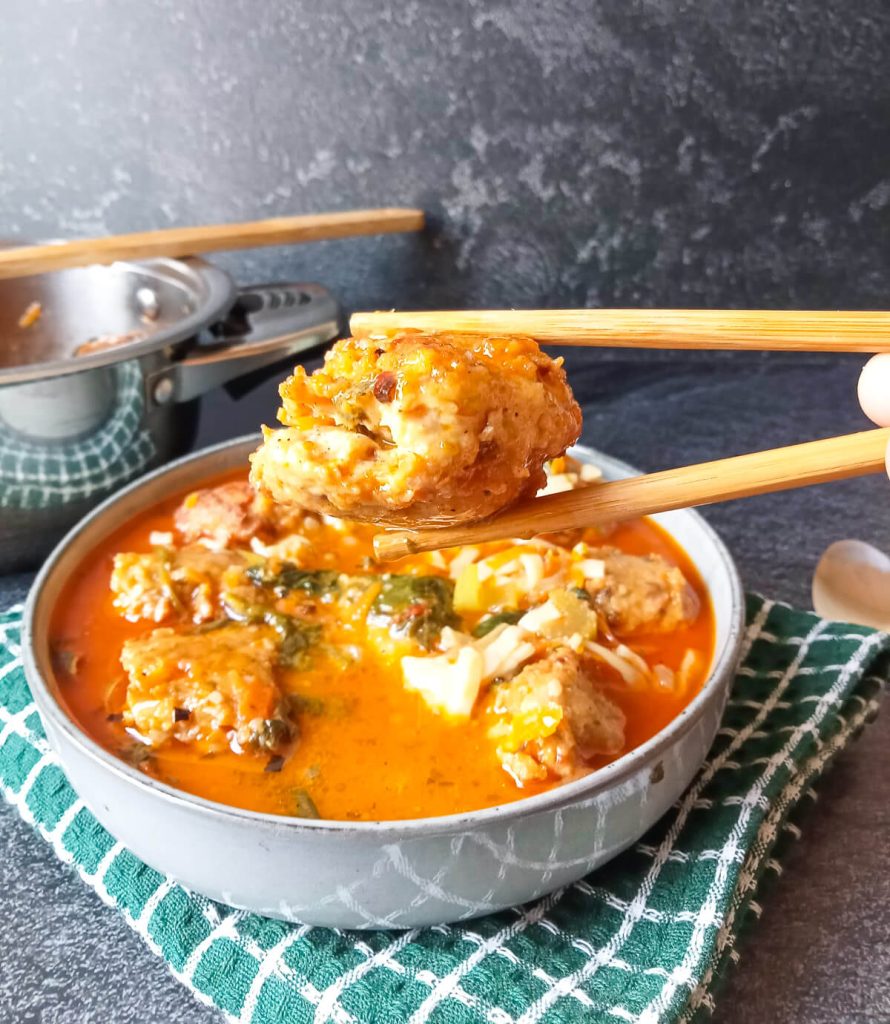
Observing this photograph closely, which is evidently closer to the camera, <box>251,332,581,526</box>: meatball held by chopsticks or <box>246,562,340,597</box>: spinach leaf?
<box>251,332,581,526</box>: meatball held by chopsticks

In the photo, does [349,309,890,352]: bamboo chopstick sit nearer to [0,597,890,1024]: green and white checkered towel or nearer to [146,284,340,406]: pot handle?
[0,597,890,1024]: green and white checkered towel

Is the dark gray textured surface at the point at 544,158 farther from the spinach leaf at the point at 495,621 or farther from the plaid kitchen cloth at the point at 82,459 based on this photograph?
the spinach leaf at the point at 495,621

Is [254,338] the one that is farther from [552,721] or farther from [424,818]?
[424,818]

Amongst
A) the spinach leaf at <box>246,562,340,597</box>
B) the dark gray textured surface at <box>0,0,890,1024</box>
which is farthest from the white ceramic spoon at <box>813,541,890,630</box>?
the spinach leaf at <box>246,562,340,597</box>

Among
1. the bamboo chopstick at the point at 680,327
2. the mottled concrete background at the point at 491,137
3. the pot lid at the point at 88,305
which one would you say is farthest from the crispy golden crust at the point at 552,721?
the mottled concrete background at the point at 491,137

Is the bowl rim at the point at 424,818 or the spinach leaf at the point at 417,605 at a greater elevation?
the bowl rim at the point at 424,818

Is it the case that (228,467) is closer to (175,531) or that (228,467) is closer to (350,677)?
(175,531)

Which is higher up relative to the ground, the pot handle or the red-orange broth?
the pot handle
